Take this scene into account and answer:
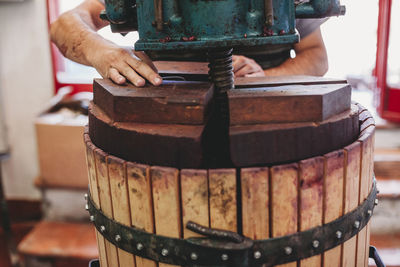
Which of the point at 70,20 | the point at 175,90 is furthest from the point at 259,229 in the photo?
the point at 70,20

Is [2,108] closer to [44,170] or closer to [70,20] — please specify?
[44,170]

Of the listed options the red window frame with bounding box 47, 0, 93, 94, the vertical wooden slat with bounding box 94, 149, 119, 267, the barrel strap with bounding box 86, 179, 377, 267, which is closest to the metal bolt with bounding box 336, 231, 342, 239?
the barrel strap with bounding box 86, 179, 377, 267

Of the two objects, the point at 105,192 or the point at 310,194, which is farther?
the point at 105,192

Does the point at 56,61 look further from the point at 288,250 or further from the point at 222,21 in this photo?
the point at 288,250

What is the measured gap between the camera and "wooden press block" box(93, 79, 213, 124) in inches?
55.1

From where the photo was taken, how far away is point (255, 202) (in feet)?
4.37

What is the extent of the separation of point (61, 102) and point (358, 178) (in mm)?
3786

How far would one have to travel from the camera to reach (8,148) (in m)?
5.06

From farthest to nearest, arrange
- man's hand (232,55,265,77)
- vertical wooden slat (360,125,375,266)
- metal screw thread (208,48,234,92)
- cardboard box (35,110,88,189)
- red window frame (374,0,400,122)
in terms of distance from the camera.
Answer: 1. red window frame (374,0,400,122)
2. cardboard box (35,110,88,189)
3. man's hand (232,55,265,77)
4. metal screw thread (208,48,234,92)
5. vertical wooden slat (360,125,375,266)

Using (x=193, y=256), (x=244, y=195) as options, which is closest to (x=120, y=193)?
(x=193, y=256)

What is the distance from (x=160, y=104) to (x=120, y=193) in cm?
33

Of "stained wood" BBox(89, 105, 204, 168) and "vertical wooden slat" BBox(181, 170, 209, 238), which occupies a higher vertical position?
"stained wood" BBox(89, 105, 204, 168)

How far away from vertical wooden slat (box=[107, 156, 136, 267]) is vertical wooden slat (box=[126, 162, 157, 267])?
0.02m

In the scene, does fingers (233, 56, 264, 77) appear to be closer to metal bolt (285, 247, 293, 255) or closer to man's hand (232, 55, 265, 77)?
man's hand (232, 55, 265, 77)
